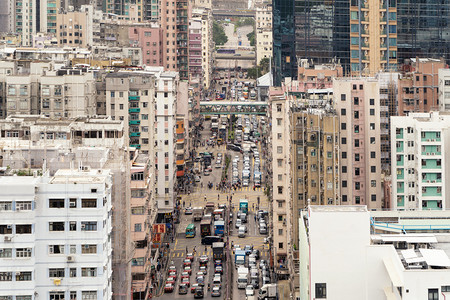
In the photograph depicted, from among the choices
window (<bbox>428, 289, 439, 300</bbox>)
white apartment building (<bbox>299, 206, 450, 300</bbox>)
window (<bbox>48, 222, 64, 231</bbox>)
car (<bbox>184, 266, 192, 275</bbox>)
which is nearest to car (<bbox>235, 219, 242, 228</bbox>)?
car (<bbox>184, 266, 192, 275</bbox>)

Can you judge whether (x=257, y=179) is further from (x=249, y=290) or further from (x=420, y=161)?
(x=420, y=161)

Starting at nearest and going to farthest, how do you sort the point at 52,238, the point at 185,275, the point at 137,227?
the point at 52,238
the point at 137,227
the point at 185,275

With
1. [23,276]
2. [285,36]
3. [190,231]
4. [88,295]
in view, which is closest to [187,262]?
[190,231]

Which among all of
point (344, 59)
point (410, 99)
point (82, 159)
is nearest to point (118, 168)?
point (82, 159)

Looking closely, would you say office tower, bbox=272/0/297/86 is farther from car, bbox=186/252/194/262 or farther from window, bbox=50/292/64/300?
window, bbox=50/292/64/300

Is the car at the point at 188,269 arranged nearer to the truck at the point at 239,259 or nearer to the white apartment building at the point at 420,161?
the truck at the point at 239,259

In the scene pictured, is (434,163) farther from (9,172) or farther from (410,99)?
(9,172)
